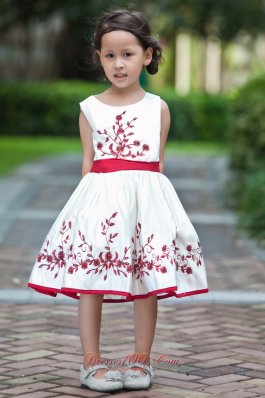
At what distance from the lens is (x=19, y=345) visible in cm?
541

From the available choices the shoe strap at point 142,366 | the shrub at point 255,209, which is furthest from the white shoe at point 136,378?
the shrub at point 255,209

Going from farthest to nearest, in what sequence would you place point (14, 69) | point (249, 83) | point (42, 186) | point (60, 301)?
point (14, 69) < point (42, 186) < point (249, 83) < point (60, 301)

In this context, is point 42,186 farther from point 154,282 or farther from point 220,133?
point 220,133

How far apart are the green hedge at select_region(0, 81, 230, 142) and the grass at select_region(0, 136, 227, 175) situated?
32.5 inches

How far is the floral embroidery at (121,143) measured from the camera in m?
4.53

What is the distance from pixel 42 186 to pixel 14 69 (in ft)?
54.9

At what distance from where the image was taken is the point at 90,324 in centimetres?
452

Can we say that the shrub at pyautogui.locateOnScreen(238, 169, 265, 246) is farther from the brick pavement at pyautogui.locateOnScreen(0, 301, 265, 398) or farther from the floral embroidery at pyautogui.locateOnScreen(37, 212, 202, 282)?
the floral embroidery at pyautogui.locateOnScreen(37, 212, 202, 282)

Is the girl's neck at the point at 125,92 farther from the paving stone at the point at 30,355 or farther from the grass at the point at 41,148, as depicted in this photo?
the grass at the point at 41,148

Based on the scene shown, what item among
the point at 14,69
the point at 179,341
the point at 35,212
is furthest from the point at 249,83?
the point at 14,69

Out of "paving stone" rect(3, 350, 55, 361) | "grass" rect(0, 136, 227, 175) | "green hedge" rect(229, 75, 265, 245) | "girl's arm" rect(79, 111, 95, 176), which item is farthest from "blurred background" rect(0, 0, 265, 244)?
"girl's arm" rect(79, 111, 95, 176)

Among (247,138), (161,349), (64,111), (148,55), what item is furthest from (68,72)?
(148,55)

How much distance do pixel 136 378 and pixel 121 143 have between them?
3.21ft

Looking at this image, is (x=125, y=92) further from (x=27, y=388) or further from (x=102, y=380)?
(x=27, y=388)
